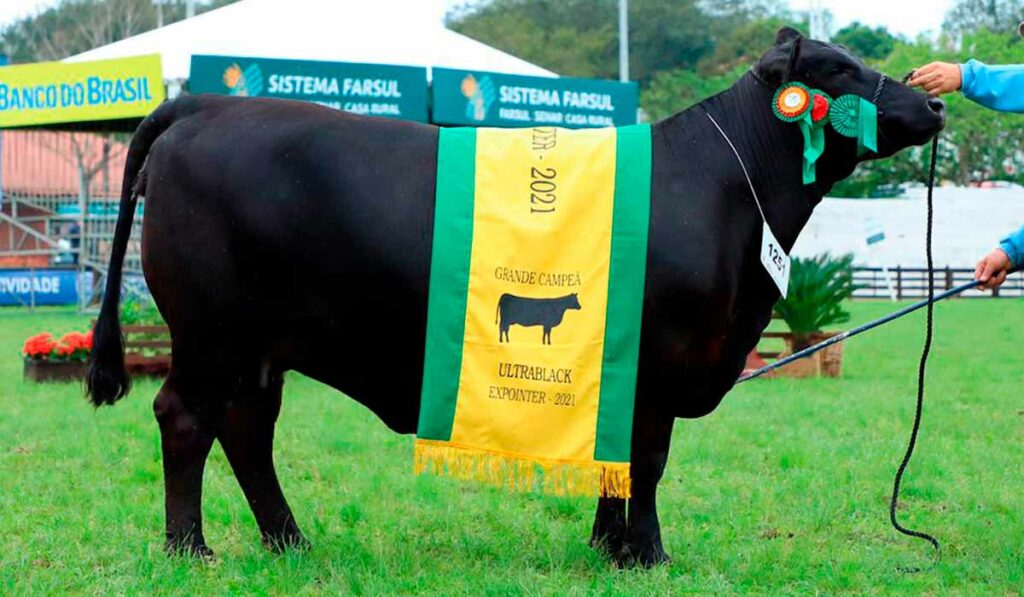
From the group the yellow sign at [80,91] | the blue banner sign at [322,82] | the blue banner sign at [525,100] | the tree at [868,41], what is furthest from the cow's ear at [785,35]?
the tree at [868,41]

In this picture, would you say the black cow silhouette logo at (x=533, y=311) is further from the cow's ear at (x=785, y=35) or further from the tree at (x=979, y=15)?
the tree at (x=979, y=15)

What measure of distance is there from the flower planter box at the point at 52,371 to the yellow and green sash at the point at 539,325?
7.01 metres

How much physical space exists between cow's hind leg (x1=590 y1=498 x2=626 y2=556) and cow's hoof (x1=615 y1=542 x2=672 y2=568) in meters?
0.11

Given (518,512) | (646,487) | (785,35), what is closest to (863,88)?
(785,35)

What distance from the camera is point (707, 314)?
448cm

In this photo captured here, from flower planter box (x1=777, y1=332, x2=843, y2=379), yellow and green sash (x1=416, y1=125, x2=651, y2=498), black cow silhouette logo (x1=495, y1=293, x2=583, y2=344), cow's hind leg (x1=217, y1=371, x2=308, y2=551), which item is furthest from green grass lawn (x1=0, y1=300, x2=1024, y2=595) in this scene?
flower planter box (x1=777, y1=332, x2=843, y2=379)

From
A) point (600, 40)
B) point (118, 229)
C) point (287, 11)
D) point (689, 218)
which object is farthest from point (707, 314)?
point (600, 40)

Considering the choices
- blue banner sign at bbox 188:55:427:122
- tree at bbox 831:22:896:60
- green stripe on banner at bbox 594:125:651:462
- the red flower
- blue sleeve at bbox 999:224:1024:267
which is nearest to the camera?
green stripe on banner at bbox 594:125:651:462

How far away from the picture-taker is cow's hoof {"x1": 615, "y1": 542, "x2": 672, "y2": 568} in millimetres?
4688

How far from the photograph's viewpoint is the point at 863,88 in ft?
15.1

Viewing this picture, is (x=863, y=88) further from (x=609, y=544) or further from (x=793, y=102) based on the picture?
(x=609, y=544)

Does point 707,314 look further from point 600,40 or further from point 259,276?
point 600,40

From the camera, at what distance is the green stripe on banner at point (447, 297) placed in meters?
4.53

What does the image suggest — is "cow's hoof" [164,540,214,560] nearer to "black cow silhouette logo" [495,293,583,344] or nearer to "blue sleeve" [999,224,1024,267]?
"black cow silhouette logo" [495,293,583,344]
